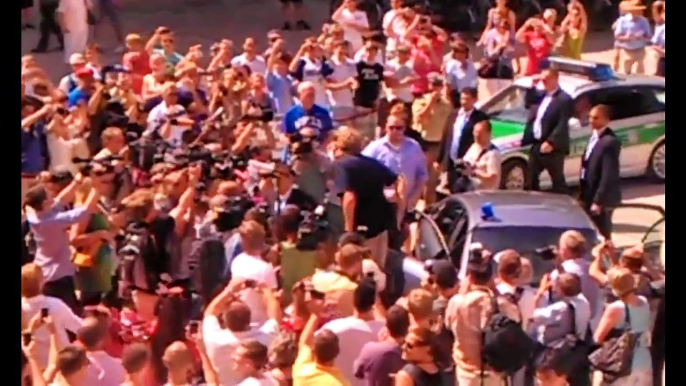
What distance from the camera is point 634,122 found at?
50.6 feet

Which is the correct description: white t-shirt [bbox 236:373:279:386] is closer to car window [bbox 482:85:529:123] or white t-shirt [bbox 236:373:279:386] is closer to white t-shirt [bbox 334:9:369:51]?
car window [bbox 482:85:529:123]

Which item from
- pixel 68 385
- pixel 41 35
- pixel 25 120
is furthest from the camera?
pixel 41 35

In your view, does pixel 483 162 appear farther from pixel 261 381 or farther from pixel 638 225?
pixel 261 381

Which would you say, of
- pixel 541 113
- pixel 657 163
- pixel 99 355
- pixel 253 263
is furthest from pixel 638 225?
pixel 99 355

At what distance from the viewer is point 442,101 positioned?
14211 millimetres

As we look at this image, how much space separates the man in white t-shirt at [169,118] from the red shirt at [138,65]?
5.41ft

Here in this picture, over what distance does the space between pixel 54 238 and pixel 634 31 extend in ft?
36.0

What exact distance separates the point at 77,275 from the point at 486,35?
9765 mm

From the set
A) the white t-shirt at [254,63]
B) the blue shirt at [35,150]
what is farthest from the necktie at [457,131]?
the blue shirt at [35,150]

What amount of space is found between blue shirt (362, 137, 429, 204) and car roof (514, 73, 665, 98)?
3.50 meters

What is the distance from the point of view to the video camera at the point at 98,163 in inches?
417

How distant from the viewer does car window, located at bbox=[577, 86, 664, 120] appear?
50.2 ft
